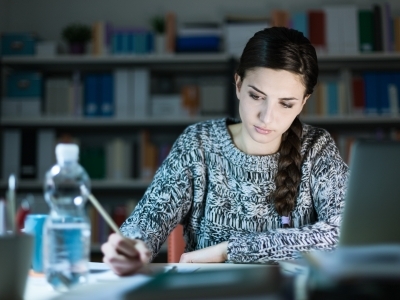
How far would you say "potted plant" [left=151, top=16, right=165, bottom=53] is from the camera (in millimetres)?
3512

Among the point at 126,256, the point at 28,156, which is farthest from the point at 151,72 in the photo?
the point at 126,256

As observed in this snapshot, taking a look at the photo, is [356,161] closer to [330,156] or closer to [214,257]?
[214,257]

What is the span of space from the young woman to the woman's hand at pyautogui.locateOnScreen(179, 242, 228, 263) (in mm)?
11

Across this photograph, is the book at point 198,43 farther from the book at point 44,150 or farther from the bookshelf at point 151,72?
the book at point 44,150

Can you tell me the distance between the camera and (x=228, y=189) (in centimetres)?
156

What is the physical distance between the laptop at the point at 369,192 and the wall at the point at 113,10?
10.1 ft

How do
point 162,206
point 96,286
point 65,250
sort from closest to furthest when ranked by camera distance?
point 96,286 → point 65,250 → point 162,206

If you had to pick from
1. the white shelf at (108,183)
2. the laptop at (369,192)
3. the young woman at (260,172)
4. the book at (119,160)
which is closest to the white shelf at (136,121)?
the book at (119,160)

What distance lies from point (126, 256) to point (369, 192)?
42cm

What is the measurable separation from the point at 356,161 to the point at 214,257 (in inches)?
23.4

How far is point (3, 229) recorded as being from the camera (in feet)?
2.72

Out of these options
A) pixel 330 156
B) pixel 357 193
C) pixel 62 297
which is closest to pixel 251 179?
pixel 330 156

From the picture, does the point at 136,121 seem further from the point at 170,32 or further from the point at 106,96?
the point at 170,32

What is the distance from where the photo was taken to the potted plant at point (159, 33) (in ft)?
11.5
